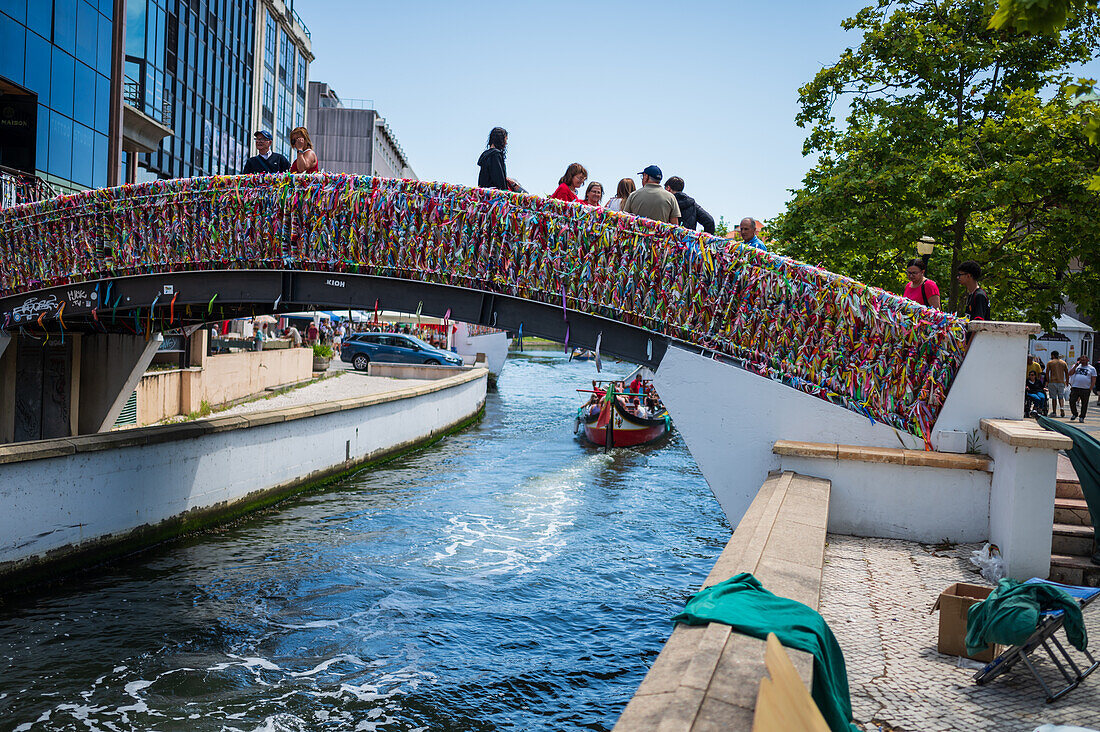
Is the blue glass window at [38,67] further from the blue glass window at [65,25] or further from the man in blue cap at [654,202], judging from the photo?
the man in blue cap at [654,202]

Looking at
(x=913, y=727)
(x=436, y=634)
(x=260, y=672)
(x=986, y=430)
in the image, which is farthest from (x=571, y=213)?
(x=913, y=727)

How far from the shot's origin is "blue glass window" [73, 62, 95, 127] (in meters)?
22.7

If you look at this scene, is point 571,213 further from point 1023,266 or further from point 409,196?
point 1023,266

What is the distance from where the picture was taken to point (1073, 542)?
7688mm

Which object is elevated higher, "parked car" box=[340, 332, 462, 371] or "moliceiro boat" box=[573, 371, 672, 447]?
"parked car" box=[340, 332, 462, 371]

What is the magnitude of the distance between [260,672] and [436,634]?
7.14 ft

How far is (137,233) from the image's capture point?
1214 cm

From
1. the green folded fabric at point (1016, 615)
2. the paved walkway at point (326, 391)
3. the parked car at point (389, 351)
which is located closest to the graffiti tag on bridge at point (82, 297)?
the paved walkway at point (326, 391)

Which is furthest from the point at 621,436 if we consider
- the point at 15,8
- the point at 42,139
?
the point at 15,8

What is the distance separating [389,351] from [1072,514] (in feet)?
105

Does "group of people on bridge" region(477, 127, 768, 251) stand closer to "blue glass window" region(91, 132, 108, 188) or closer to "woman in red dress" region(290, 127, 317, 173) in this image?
"woman in red dress" region(290, 127, 317, 173)

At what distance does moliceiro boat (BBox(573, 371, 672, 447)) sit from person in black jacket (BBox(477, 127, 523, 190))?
17491 mm

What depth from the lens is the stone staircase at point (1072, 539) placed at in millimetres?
7156

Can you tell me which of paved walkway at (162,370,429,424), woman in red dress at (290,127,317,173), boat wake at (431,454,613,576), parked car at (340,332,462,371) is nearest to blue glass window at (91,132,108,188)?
paved walkway at (162,370,429,424)
